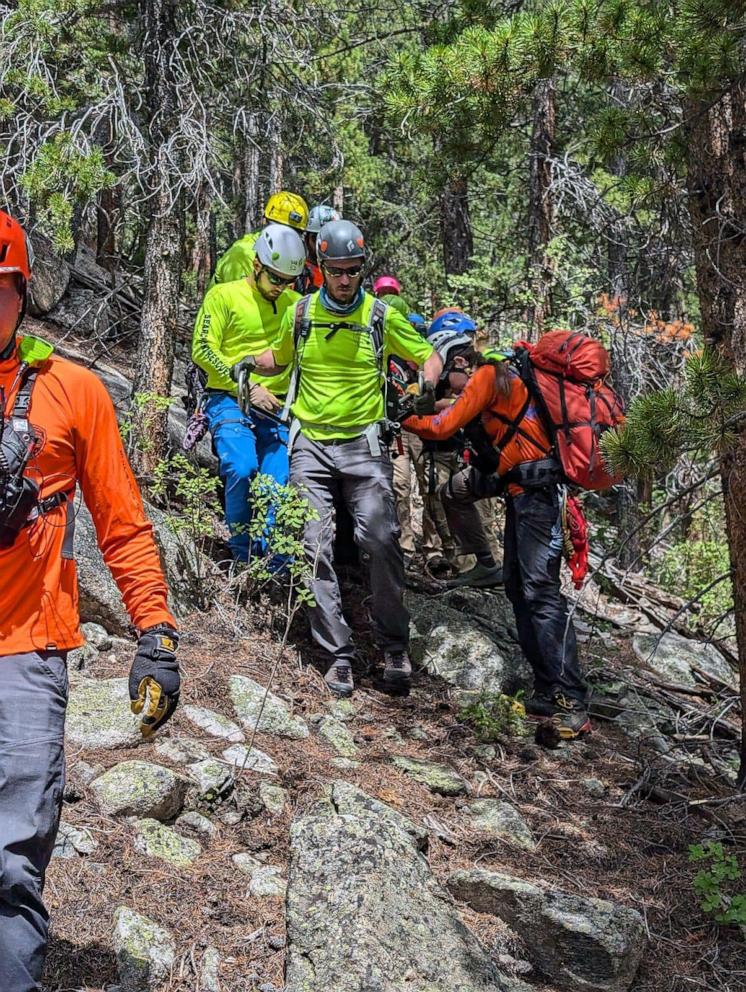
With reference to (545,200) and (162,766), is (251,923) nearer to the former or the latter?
(162,766)

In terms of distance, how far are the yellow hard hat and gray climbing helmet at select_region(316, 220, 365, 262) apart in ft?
4.24

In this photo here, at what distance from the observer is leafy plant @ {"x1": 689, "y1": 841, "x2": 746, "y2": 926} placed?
445 centimetres

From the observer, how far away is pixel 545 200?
1092cm

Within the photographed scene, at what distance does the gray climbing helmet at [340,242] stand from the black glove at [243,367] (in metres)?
0.99

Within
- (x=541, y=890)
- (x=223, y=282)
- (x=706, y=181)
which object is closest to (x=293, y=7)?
(x=223, y=282)

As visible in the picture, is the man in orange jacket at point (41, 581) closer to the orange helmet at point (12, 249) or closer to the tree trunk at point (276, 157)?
the orange helmet at point (12, 249)

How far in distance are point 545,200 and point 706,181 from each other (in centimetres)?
553

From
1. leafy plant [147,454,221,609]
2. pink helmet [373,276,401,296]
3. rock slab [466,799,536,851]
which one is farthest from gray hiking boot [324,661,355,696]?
pink helmet [373,276,401,296]

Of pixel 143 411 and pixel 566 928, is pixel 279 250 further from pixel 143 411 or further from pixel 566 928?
pixel 566 928

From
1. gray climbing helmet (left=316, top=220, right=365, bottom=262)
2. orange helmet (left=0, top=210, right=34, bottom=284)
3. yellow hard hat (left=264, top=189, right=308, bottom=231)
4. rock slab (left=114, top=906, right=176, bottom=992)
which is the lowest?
rock slab (left=114, top=906, right=176, bottom=992)

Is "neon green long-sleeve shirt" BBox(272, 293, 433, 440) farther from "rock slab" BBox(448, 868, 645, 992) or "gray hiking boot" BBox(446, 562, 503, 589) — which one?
"rock slab" BBox(448, 868, 645, 992)

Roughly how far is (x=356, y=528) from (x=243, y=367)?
4.70 feet

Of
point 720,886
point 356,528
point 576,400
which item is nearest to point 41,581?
point 720,886

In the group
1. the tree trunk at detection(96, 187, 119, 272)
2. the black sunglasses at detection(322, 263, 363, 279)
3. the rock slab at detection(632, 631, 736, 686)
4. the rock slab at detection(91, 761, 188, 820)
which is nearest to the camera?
the rock slab at detection(91, 761, 188, 820)
